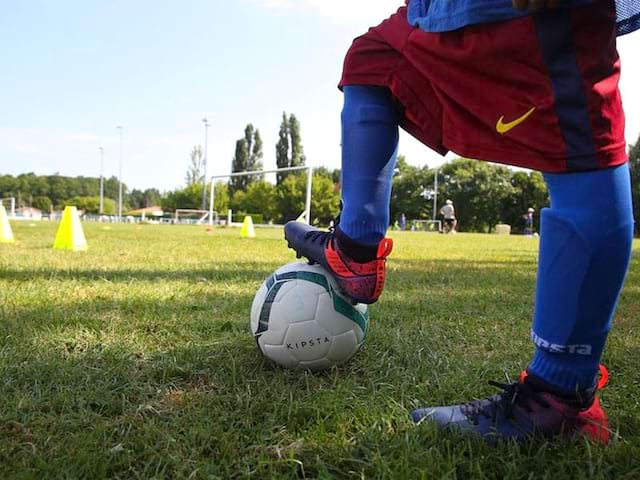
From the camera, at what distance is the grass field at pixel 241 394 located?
1171mm

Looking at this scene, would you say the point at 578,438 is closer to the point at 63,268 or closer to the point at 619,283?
the point at 619,283

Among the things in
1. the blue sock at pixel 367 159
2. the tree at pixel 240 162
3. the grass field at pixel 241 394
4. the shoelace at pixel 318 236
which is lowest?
the grass field at pixel 241 394

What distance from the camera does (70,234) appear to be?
6.57 m

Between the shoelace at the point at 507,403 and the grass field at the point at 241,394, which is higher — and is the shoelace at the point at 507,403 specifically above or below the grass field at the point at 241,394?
above

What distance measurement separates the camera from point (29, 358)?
1.87 meters

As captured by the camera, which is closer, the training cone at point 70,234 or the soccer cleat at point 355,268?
the soccer cleat at point 355,268

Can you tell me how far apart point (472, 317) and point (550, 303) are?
1.69 meters

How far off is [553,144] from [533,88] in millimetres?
131

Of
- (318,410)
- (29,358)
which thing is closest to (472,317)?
(318,410)

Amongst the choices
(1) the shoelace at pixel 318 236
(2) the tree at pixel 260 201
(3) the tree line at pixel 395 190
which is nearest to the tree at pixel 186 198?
(3) the tree line at pixel 395 190

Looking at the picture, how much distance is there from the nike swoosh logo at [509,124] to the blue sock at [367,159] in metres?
0.42

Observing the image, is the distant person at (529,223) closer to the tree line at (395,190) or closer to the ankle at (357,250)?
the tree line at (395,190)

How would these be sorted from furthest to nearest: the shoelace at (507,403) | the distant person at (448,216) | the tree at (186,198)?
the tree at (186,198)
the distant person at (448,216)
the shoelace at (507,403)

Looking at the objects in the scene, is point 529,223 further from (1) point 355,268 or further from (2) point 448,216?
(1) point 355,268
